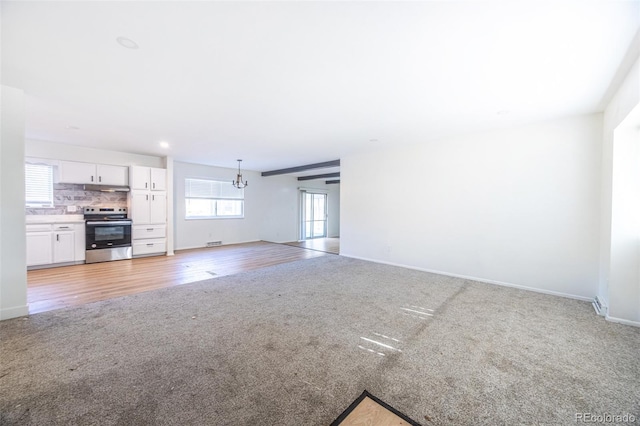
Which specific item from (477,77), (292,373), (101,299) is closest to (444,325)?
(292,373)

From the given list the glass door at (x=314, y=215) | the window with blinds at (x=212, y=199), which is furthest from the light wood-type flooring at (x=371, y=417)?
the glass door at (x=314, y=215)

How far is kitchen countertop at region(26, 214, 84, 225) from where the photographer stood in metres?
4.79

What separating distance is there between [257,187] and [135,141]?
412cm

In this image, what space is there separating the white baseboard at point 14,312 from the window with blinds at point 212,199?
452 centimetres

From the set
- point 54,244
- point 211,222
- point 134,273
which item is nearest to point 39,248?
point 54,244

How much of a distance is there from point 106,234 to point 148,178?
1.52m

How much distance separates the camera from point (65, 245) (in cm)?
499

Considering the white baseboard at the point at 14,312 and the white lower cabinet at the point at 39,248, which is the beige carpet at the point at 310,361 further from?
the white lower cabinet at the point at 39,248

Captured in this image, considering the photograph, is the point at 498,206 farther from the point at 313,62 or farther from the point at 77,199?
the point at 77,199

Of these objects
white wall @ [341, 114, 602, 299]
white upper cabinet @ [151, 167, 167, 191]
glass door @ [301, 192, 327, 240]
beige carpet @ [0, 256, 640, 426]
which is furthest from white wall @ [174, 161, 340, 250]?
white wall @ [341, 114, 602, 299]

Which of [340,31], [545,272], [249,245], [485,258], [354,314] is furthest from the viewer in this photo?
[249,245]

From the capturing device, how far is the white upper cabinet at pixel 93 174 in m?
5.10

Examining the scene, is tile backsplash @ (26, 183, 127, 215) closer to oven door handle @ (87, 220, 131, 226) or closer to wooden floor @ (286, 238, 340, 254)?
oven door handle @ (87, 220, 131, 226)

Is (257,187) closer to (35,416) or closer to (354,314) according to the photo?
(354,314)
